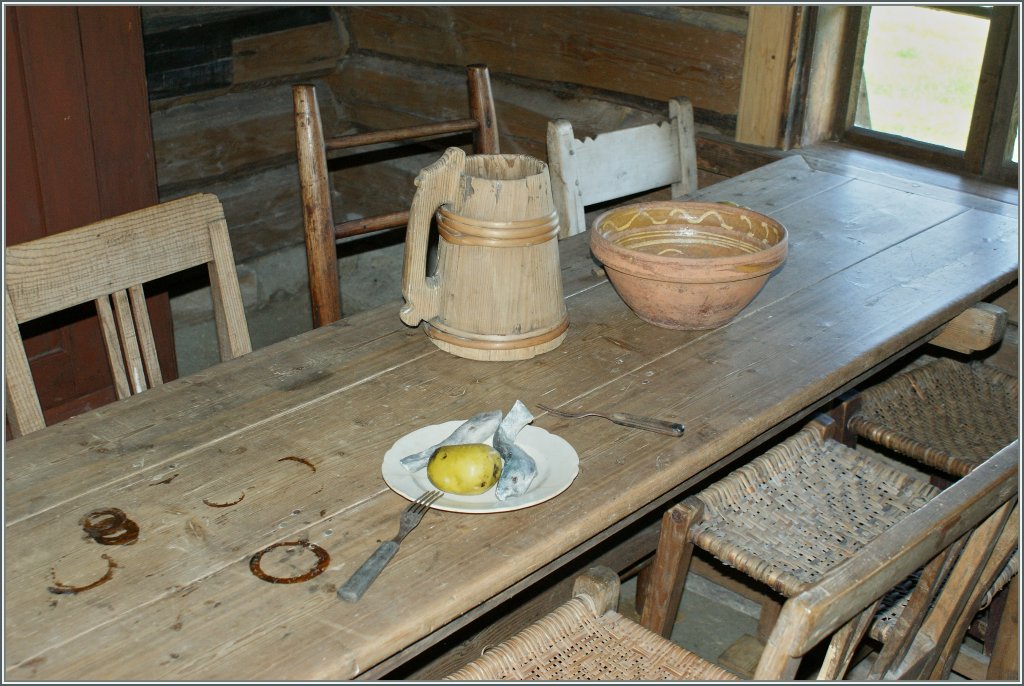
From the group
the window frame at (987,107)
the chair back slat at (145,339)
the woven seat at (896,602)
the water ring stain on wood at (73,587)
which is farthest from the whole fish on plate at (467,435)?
the window frame at (987,107)

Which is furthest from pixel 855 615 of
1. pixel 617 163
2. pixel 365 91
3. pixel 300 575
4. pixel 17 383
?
pixel 365 91

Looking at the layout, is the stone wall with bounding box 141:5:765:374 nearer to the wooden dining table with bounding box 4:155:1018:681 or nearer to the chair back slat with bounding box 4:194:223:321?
the wooden dining table with bounding box 4:155:1018:681

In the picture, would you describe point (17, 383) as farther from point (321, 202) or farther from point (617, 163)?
point (617, 163)

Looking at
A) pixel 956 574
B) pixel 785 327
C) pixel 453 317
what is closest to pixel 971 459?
pixel 785 327

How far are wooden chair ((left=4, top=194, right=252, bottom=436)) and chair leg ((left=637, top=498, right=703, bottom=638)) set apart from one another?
73 centimetres

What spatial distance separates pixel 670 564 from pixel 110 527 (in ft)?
2.76

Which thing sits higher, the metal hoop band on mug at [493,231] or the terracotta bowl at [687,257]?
the metal hoop band on mug at [493,231]

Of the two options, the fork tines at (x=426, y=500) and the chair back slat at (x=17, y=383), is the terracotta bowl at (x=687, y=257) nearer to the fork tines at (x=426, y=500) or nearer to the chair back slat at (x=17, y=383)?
the fork tines at (x=426, y=500)

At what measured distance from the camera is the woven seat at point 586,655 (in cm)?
131

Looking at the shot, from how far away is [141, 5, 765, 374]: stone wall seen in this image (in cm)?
269

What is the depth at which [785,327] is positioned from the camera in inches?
64.9

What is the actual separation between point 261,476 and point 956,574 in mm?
837

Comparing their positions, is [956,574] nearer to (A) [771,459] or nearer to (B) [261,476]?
(A) [771,459]

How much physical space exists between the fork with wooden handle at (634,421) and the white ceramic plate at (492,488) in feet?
0.22
